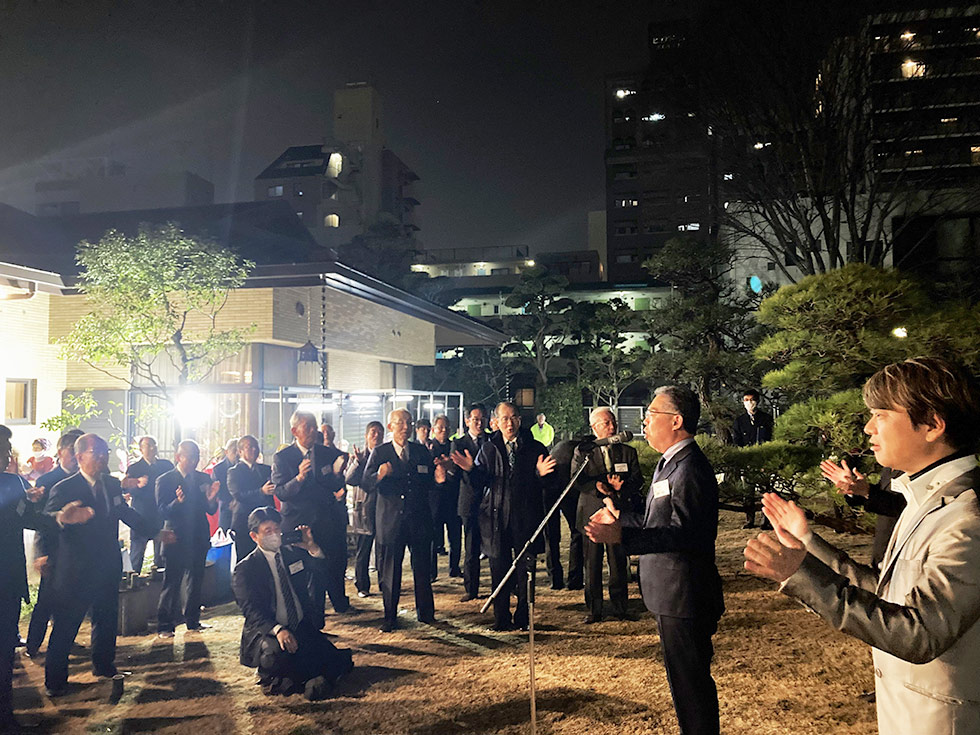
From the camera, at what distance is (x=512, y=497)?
6.69 m

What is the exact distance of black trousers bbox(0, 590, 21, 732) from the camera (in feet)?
15.0

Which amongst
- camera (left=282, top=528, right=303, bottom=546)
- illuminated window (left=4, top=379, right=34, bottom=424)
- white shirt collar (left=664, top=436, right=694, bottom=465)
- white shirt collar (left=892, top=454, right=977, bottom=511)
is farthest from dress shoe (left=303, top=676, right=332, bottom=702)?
illuminated window (left=4, top=379, right=34, bottom=424)

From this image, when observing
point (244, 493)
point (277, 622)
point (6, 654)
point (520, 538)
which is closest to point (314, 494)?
point (244, 493)

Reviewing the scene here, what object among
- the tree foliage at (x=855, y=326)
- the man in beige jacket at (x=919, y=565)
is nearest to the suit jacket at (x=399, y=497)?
the tree foliage at (x=855, y=326)

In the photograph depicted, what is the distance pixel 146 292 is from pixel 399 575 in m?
6.92

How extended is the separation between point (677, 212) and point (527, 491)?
1079cm

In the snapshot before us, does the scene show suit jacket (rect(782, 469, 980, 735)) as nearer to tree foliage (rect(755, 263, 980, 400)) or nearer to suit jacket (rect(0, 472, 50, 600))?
suit jacket (rect(0, 472, 50, 600))

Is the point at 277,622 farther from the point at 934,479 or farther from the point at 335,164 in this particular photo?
the point at 335,164

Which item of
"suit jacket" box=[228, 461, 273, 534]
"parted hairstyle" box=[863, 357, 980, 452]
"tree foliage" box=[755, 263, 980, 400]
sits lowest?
"suit jacket" box=[228, 461, 273, 534]

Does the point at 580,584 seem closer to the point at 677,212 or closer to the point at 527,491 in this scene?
the point at 527,491

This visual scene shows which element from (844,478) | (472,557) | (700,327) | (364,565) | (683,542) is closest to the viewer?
(683,542)

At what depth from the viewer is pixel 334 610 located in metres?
7.59

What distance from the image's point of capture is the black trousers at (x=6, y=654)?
15.0 feet

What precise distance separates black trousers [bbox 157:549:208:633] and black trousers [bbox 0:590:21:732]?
2.15 m
